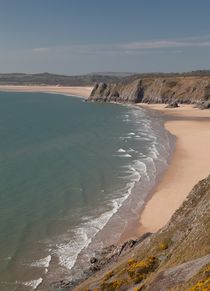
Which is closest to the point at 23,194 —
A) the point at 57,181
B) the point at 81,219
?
the point at 57,181

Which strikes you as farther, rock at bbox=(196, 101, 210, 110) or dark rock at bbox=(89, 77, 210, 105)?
dark rock at bbox=(89, 77, 210, 105)

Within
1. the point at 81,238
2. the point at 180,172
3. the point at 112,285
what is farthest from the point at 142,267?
the point at 180,172

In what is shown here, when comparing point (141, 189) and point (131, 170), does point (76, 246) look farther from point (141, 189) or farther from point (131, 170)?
point (131, 170)

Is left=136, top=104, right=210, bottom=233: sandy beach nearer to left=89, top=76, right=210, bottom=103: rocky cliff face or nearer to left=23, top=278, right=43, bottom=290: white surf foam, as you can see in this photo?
left=23, top=278, right=43, bottom=290: white surf foam

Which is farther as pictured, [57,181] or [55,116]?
[55,116]

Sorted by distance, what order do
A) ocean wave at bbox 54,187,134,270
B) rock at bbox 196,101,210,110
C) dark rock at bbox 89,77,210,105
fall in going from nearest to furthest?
1. ocean wave at bbox 54,187,134,270
2. rock at bbox 196,101,210,110
3. dark rock at bbox 89,77,210,105

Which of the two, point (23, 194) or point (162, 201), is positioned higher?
point (162, 201)

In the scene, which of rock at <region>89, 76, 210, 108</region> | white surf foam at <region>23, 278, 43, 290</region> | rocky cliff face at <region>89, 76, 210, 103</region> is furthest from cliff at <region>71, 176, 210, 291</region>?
rocky cliff face at <region>89, 76, 210, 103</region>
